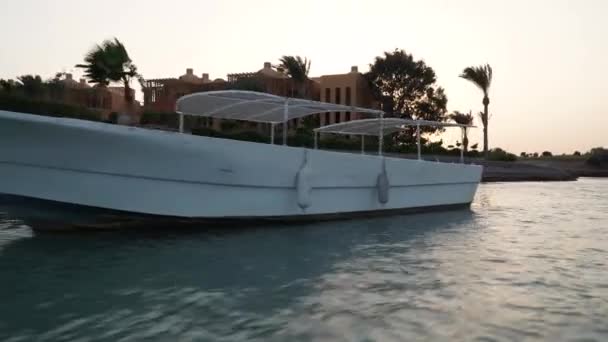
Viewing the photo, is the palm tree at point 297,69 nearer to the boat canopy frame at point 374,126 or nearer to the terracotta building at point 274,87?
the terracotta building at point 274,87

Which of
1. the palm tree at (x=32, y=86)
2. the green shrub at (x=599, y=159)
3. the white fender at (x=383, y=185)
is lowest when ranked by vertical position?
the white fender at (x=383, y=185)

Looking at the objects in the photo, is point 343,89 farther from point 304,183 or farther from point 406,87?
point 304,183

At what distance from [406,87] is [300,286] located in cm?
3917

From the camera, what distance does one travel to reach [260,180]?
29.4 feet

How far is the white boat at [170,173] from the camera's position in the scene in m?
7.33

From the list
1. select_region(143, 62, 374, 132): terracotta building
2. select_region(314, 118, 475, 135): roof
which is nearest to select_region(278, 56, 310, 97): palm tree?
select_region(143, 62, 374, 132): terracotta building

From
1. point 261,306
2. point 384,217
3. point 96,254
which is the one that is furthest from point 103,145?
point 384,217

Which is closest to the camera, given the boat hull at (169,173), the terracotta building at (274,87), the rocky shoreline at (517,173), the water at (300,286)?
the water at (300,286)

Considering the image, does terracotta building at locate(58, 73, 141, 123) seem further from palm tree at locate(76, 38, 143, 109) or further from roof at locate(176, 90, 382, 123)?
roof at locate(176, 90, 382, 123)

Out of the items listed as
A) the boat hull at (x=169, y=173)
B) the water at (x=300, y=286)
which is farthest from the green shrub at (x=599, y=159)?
the boat hull at (x=169, y=173)

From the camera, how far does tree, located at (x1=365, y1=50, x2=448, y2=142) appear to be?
4222 centimetres

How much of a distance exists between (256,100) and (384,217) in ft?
14.2

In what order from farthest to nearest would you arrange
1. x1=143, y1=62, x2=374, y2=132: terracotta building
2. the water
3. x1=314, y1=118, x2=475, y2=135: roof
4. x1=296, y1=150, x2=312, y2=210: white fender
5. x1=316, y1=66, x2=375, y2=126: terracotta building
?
x1=316, y1=66, x2=375, y2=126: terracotta building
x1=143, y1=62, x2=374, y2=132: terracotta building
x1=314, y1=118, x2=475, y2=135: roof
x1=296, y1=150, x2=312, y2=210: white fender
the water

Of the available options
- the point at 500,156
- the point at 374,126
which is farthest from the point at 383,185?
the point at 500,156
